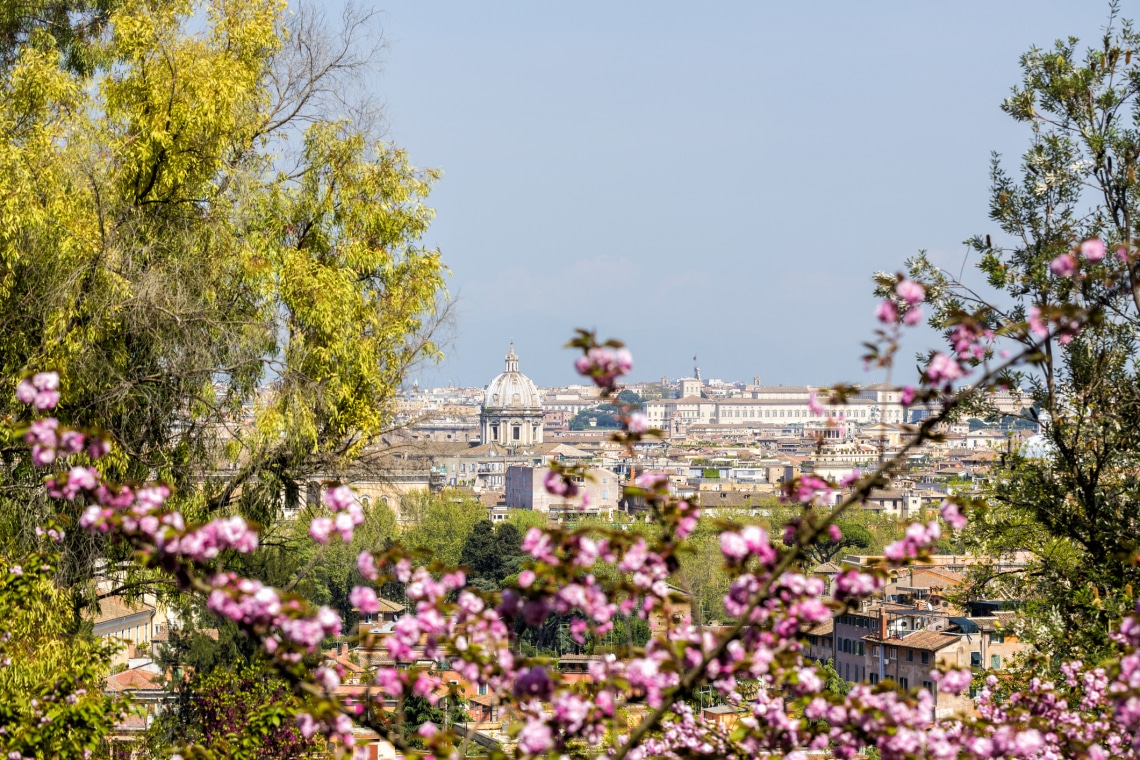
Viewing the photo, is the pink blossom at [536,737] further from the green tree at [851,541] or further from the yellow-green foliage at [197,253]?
the green tree at [851,541]

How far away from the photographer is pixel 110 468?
984 centimetres

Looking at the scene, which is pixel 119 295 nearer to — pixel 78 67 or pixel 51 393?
pixel 78 67

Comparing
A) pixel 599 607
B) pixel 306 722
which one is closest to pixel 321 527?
pixel 306 722

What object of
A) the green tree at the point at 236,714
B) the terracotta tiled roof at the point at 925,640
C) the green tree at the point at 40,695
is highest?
the green tree at the point at 40,695

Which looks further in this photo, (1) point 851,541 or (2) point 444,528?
(1) point 851,541

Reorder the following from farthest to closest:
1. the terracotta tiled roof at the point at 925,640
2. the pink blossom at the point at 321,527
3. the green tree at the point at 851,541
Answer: the green tree at the point at 851,541
the terracotta tiled roof at the point at 925,640
the pink blossom at the point at 321,527

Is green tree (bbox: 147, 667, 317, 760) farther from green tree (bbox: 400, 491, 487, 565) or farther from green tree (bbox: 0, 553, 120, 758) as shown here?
green tree (bbox: 400, 491, 487, 565)

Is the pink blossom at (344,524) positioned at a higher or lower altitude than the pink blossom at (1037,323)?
lower

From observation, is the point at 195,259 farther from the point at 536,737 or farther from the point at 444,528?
the point at 444,528

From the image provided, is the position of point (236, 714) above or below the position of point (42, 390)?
below

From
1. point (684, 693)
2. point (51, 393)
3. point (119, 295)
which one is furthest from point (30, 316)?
point (684, 693)

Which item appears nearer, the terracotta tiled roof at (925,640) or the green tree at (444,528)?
the terracotta tiled roof at (925,640)

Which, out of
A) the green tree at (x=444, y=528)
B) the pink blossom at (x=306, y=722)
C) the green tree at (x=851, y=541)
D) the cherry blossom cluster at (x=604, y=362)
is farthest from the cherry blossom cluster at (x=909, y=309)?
the green tree at (x=851, y=541)

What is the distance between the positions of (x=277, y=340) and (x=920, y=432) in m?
7.64
